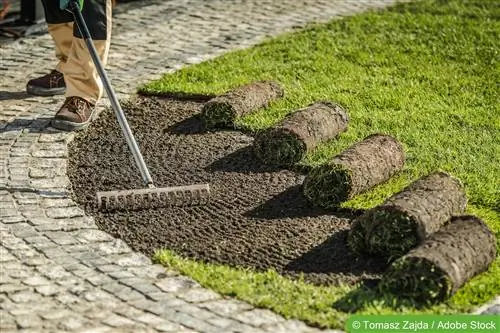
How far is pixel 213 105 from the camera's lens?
30.0 feet

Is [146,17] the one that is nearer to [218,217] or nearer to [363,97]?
[363,97]

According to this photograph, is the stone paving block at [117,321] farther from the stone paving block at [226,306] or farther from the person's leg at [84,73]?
the person's leg at [84,73]

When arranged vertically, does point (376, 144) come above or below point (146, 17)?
above

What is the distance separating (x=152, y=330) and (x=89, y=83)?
3.55m

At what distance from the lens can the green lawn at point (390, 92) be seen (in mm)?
6562

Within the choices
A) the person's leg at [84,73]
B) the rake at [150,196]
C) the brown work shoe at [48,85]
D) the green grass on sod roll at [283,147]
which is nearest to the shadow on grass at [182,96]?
the brown work shoe at [48,85]

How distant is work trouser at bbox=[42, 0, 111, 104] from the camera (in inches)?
355

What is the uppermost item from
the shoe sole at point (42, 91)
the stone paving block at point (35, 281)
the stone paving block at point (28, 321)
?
the stone paving block at point (28, 321)

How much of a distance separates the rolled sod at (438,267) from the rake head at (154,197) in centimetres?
164

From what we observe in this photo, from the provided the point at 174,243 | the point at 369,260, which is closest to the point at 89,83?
the point at 174,243

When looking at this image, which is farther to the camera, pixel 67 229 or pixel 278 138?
pixel 278 138

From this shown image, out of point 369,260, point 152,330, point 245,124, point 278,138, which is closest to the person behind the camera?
point 152,330

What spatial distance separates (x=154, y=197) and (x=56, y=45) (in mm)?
2475

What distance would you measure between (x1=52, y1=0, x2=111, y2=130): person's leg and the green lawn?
87 cm
